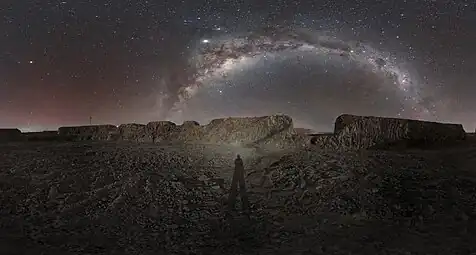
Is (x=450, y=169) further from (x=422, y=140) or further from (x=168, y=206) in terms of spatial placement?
(x=168, y=206)

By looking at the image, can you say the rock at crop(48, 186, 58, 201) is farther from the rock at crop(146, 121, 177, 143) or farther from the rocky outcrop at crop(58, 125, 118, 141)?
the rocky outcrop at crop(58, 125, 118, 141)

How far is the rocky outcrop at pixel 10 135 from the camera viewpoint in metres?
10.3

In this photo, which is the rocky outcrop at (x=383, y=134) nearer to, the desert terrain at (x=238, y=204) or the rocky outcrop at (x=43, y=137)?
the desert terrain at (x=238, y=204)

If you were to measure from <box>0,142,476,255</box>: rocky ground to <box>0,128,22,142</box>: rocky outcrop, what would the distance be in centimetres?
232

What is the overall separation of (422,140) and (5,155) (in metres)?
8.66

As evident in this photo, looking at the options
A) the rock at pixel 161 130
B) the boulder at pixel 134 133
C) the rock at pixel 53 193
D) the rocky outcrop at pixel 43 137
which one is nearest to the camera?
the rock at pixel 53 193

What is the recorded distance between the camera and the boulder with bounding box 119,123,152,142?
9445 millimetres

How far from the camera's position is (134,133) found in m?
9.59

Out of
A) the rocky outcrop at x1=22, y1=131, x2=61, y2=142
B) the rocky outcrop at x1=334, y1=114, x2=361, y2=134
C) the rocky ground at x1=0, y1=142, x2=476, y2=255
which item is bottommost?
the rocky ground at x1=0, y1=142, x2=476, y2=255

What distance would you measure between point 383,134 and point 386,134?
0.07 meters

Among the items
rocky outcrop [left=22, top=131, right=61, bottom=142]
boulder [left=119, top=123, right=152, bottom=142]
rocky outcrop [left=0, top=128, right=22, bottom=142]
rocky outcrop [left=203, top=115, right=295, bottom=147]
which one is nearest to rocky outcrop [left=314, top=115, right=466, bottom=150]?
rocky outcrop [left=203, top=115, right=295, bottom=147]

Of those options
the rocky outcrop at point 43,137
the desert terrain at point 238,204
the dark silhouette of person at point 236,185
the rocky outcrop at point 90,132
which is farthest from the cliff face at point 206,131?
the dark silhouette of person at point 236,185

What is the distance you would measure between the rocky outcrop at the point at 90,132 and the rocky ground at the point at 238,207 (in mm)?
1634

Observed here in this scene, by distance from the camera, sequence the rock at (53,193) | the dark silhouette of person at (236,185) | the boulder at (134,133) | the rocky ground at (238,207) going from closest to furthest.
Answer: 1. the rocky ground at (238,207)
2. the dark silhouette of person at (236,185)
3. the rock at (53,193)
4. the boulder at (134,133)
